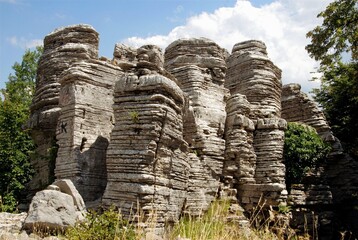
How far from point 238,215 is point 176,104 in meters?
5.67

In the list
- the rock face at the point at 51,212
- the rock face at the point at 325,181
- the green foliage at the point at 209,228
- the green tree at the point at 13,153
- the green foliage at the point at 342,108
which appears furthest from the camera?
the green foliage at the point at 342,108

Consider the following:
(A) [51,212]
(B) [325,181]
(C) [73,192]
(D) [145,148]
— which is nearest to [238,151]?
(D) [145,148]

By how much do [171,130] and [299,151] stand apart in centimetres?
905

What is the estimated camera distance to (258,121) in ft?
52.4

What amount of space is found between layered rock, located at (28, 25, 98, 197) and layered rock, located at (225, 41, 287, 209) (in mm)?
Answer: 6049

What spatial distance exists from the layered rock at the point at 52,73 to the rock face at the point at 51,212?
489 centimetres

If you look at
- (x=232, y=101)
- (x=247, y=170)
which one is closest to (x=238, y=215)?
(x=247, y=170)

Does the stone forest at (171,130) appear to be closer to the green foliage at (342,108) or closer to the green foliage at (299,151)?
the green foliage at (299,151)

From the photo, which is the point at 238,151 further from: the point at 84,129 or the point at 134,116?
the point at 134,116

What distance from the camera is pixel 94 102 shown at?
11.9m

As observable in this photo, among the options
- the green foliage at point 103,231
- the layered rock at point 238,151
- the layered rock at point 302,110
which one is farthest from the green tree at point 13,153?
the layered rock at point 302,110

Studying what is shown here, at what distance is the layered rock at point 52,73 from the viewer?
43.9 feet

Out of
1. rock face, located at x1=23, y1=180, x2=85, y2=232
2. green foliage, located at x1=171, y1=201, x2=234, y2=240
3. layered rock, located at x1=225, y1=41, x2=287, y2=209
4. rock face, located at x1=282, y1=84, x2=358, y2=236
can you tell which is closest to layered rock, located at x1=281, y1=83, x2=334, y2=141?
rock face, located at x1=282, y1=84, x2=358, y2=236

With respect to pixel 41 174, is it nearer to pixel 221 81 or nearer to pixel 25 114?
pixel 25 114
